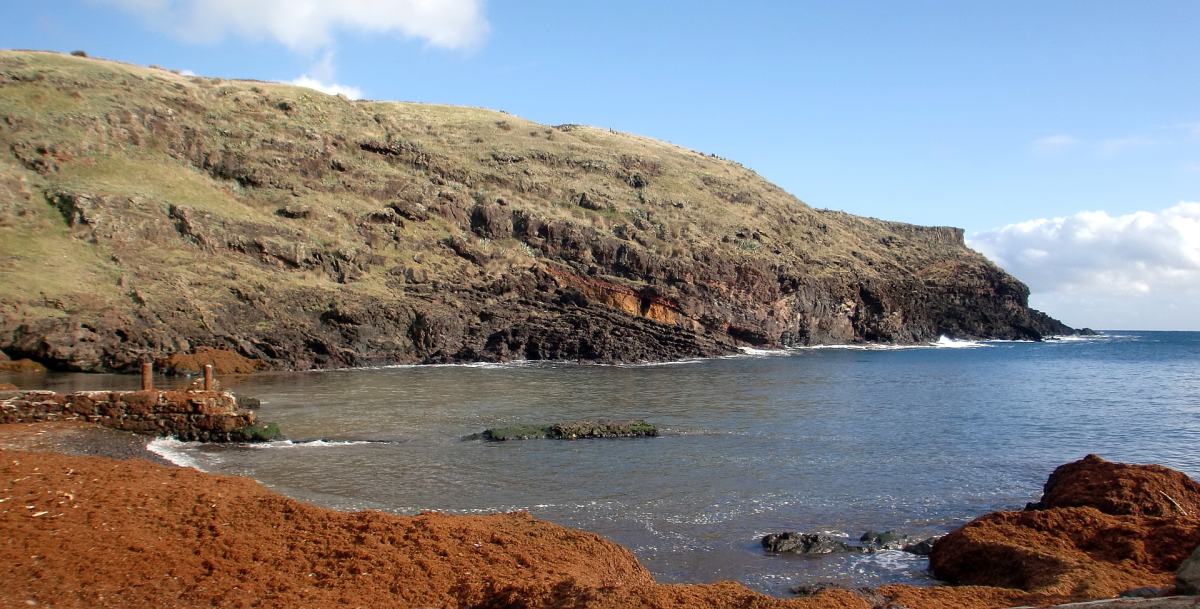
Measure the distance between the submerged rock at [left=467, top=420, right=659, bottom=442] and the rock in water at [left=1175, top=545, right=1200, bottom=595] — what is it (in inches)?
552

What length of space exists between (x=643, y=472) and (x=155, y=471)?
8.92 meters

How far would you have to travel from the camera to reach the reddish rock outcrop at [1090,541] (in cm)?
838

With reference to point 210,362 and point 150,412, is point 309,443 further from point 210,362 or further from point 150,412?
point 210,362

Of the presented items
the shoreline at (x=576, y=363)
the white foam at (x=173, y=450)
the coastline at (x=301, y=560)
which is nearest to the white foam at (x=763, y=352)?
the shoreline at (x=576, y=363)

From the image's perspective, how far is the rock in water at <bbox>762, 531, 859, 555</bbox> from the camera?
10977 millimetres

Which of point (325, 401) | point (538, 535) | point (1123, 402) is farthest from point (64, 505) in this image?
point (1123, 402)

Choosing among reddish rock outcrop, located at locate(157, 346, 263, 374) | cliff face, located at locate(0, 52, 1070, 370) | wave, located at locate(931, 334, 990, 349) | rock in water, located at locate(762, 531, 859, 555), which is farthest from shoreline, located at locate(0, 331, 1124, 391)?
rock in water, located at locate(762, 531, 859, 555)

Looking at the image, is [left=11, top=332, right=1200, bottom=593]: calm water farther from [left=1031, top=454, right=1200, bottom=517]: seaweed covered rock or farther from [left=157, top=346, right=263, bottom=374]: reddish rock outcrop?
[left=157, top=346, right=263, bottom=374]: reddish rock outcrop

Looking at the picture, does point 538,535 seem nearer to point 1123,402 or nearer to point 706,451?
point 706,451

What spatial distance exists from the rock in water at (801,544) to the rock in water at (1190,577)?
4.28m

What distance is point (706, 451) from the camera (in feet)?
61.5

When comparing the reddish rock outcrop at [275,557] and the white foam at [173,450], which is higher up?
the reddish rock outcrop at [275,557]

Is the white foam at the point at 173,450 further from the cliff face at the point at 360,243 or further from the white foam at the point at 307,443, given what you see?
the cliff face at the point at 360,243

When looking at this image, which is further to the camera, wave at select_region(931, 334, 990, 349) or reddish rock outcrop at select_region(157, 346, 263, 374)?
wave at select_region(931, 334, 990, 349)
